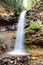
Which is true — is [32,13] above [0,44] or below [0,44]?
above

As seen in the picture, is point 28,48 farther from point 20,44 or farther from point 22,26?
point 22,26

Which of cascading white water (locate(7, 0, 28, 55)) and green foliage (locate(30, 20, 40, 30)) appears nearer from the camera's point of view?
cascading white water (locate(7, 0, 28, 55))

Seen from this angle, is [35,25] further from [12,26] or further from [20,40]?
[12,26]

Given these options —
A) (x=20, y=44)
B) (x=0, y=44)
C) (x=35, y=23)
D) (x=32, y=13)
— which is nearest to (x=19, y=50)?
(x=20, y=44)

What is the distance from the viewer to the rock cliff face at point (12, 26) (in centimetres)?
1193

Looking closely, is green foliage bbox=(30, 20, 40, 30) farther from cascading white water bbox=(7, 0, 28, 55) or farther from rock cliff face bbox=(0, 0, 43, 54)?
cascading white water bbox=(7, 0, 28, 55)

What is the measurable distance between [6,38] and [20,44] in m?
1.19

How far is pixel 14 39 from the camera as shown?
42.1 feet

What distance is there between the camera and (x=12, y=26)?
47.9 ft

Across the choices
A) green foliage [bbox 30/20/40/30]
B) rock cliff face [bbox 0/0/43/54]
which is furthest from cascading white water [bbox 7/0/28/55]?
green foliage [bbox 30/20/40/30]

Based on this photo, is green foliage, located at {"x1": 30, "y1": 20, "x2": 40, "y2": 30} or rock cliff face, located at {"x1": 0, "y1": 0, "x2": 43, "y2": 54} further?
green foliage, located at {"x1": 30, "y1": 20, "x2": 40, "y2": 30}

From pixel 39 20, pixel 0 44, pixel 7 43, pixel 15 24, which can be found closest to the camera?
pixel 0 44

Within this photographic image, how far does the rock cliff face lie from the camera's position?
11.9m

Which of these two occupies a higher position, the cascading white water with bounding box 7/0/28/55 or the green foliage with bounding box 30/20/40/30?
the green foliage with bounding box 30/20/40/30
